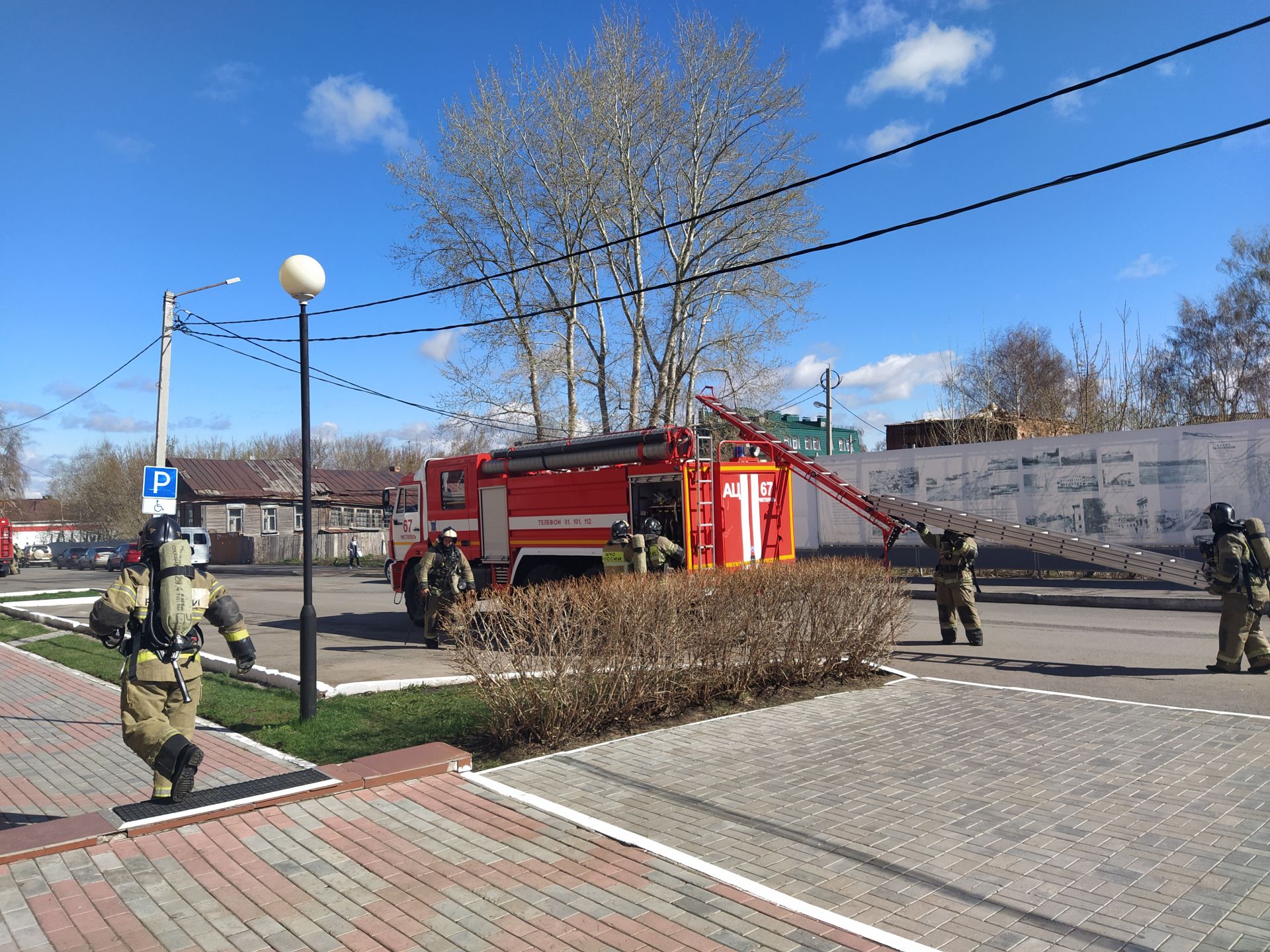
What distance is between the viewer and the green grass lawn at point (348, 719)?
697 centimetres

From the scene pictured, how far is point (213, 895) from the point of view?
4.20 metres

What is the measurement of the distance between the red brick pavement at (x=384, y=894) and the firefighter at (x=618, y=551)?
6318mm

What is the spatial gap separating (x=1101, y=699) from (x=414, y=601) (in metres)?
10.5

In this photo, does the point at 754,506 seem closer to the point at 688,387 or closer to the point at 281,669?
the point at 281,669

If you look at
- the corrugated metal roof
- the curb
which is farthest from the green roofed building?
the curb

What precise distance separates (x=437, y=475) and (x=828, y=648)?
9.10 metres

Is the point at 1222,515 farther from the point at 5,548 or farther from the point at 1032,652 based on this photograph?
the point at 5,548

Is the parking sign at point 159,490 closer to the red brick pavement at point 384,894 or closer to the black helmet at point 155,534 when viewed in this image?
the black helmet at point 155,534

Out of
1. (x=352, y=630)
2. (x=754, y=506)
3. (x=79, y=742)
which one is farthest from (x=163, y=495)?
(x=754, y=506)

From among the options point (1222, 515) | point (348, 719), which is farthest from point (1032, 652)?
point (348, 719)

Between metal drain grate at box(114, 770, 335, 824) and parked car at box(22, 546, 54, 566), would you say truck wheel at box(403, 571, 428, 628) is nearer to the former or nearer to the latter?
metal drain grate at box(114, 770, 335, 824)

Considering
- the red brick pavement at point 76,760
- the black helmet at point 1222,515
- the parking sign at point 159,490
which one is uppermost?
the parking sign at point 159,490

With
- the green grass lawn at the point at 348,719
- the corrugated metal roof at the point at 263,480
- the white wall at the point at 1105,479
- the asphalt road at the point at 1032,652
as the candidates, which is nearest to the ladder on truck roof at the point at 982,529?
the asphalt road at the point at 1032,652

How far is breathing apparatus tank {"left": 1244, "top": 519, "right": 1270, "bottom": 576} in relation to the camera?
348 inches
